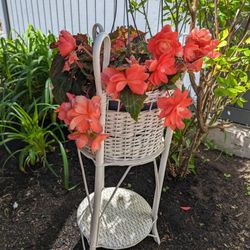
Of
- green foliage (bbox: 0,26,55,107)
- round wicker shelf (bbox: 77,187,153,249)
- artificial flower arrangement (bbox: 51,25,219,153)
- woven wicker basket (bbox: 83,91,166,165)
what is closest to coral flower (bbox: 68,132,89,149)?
artificial flower arrangement (bbox: 51,25,219,153)

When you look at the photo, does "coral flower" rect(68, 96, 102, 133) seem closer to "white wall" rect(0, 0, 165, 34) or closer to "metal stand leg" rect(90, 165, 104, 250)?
"metal stand leg" rect(90, 165, 104, 250)

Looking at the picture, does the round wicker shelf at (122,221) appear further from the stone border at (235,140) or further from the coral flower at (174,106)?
the stone border at (235,140)

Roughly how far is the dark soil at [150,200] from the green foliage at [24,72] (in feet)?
1.38

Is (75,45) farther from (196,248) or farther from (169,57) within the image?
(196,248)

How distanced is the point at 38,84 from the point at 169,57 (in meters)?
1.52

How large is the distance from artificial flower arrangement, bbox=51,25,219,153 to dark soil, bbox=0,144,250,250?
0.82 metres

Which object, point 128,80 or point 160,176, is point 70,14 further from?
point 128,80

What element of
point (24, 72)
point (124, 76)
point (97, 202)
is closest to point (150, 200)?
point (97, 202)

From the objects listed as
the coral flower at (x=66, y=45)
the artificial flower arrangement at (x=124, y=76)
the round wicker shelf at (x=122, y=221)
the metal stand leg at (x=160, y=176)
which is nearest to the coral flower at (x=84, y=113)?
the artificial flower arrangement at (x=124, y=76)

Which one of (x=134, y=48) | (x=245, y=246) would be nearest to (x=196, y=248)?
(x=245, y=246)

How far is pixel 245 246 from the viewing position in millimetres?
1403

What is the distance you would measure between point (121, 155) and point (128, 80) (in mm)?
312

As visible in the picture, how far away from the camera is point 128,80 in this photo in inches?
29.9

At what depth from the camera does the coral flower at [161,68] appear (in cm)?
77
